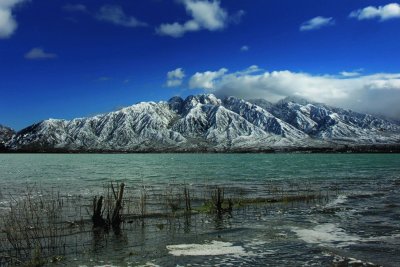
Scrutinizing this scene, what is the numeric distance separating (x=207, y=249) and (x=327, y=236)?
7490 mm

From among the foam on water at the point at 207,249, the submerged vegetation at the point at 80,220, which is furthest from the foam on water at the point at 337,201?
the foam on water at the point at 207,249

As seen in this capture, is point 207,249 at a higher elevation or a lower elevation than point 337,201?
higher

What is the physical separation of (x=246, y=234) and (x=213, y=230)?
229 centimetres

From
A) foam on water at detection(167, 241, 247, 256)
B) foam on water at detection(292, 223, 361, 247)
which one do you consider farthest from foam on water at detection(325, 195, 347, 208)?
foam on water at detection(167, 241, 247, 256)

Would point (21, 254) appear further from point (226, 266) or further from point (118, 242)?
point (226, 266)

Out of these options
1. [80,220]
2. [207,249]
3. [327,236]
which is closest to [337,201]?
[327,236]

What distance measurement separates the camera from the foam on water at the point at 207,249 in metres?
21.1

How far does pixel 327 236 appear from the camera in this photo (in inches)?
983

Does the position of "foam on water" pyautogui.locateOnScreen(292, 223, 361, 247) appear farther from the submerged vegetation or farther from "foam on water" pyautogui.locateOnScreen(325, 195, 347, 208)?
"foam on water" pyautogui.locateOnScreen(325, 195, 347, 208)

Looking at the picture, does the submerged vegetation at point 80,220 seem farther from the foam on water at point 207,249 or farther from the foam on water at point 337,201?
the foam on water at point 207,249

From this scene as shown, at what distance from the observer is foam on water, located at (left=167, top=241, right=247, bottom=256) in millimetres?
21072

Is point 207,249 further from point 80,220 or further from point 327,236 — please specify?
point 80,220

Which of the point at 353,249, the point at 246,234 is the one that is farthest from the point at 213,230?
the point at 353,249

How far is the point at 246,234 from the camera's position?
84.5ft
